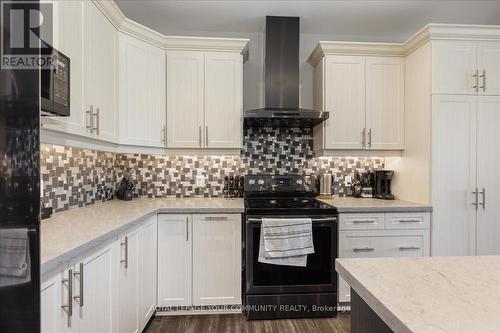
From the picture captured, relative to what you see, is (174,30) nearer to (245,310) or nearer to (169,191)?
(169,191)

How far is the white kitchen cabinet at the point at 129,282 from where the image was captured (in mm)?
1657

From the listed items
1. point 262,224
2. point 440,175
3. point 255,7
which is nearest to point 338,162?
point 440,175

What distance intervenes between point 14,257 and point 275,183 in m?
2.38

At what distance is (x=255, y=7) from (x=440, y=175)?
85.0 inches

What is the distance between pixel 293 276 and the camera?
2.33 m

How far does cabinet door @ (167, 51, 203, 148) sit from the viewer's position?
2643 millimetres

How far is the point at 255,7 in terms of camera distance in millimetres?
2564

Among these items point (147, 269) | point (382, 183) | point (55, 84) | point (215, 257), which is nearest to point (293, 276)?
point (215, 257)

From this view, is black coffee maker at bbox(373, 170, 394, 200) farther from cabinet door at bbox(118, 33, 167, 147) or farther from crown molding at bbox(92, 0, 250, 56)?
cabinet door at bbox(118, 33, 167, 147)

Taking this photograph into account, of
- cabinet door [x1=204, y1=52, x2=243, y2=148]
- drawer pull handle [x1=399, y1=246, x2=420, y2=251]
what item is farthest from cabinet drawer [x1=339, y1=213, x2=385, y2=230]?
cabinet door [x1=204, y1=52, x2=243, y2=148]

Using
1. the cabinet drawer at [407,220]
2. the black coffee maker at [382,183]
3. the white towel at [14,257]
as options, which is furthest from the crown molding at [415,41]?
the white towel at [14,257]

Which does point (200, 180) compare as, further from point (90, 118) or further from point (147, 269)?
point (90, 118)

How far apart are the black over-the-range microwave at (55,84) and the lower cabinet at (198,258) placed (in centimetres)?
126

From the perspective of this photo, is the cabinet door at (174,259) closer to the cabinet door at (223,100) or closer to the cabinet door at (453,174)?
the cabinet door at (223,100)
